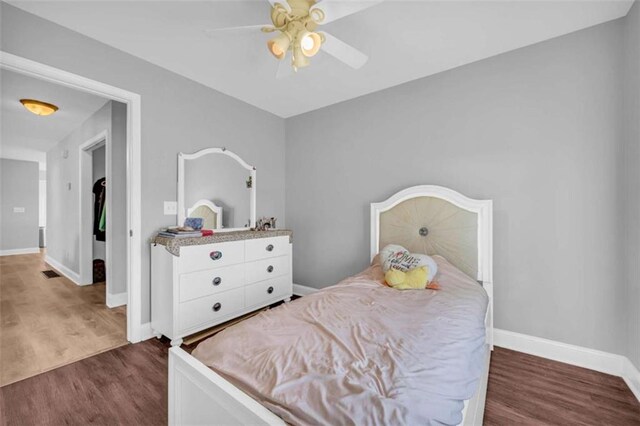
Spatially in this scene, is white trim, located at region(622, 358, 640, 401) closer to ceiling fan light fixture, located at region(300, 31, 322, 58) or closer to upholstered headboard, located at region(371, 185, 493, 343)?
upholstered headboard, located at region(371, 185, 493, 343)

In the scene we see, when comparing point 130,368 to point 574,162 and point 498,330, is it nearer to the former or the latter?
point 498,330

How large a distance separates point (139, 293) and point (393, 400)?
2400 mm

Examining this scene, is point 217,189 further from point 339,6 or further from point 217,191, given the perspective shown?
point 339,6

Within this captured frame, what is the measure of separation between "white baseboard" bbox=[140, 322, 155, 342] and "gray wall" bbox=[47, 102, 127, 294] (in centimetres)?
116

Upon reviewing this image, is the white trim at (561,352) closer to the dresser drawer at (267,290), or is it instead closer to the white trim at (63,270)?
the dresser drawer at (267,290)

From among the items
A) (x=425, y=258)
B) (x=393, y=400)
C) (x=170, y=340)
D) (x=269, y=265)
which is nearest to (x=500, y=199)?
(x=425, y=258)

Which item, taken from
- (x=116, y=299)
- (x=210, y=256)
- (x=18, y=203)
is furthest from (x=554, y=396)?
(x=18, y=203)

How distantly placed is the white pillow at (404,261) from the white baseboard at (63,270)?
457 cm

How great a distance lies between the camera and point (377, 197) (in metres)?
2.95

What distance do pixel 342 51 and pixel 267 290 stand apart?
237 cm

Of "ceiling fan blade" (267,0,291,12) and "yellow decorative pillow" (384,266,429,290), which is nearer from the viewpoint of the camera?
"ceiling fan blade" (267,0,291,12)

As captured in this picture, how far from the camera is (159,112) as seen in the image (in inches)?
97.9

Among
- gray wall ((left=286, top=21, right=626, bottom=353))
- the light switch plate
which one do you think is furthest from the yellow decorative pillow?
the light switch plate

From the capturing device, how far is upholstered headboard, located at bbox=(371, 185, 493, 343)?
223 cm
